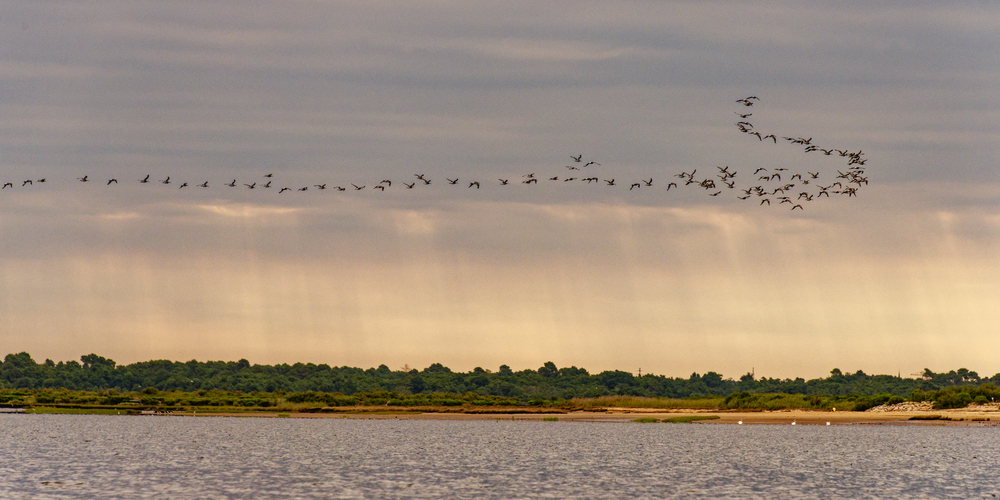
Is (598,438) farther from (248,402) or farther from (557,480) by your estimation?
(248,402)

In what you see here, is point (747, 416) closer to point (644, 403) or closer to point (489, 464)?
point (644, 403)

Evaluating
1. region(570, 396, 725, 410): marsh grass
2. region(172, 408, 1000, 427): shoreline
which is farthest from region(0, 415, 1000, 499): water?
region(570, 396, 725, 410): marsh grass

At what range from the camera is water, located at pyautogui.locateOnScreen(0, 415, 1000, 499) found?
54656 millimetres

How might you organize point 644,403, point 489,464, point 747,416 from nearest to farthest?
point 489,464 < point 747,416 < point 644,403

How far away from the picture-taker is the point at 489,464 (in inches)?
2795

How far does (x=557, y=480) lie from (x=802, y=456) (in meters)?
29.4

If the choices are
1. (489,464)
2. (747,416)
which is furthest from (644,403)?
(489,464)

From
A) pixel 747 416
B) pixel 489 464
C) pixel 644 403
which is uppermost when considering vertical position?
pixel 644 403

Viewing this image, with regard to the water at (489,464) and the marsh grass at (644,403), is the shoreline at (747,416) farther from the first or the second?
the water at (489,464)

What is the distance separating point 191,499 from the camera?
49250 mm

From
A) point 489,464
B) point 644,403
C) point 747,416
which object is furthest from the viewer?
point 644,403

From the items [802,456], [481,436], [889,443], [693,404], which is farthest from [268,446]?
[693,404]

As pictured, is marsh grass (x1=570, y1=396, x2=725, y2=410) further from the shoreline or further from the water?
the water

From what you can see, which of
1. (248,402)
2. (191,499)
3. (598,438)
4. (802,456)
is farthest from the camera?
(248,402)
